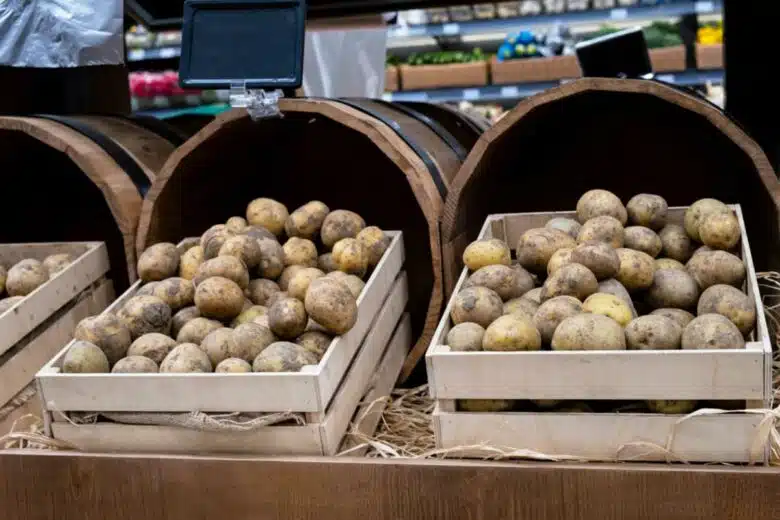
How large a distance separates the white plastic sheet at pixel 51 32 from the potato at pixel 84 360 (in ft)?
2.75

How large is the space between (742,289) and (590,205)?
0.33 m

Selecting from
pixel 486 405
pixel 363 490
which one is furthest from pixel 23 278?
pixel 486 405

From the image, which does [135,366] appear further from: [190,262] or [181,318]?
[190,262]

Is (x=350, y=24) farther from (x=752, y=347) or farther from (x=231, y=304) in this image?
(x=752, y=347)

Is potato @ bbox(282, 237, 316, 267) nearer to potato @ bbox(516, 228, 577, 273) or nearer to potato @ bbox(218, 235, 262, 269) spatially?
potato @ bbox(218, 235, 262, 269)

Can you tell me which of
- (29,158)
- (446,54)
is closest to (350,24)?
(29,158)

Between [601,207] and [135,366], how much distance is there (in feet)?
2.96

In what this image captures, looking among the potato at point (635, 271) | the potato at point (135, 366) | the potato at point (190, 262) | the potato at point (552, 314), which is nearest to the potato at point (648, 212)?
the potato at point (635, 271)

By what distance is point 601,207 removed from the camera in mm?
1707

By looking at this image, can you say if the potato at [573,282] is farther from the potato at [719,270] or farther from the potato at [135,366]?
the potato at [135,366]

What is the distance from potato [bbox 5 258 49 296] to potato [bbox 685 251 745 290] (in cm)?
127

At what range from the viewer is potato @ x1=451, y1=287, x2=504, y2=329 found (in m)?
1.42

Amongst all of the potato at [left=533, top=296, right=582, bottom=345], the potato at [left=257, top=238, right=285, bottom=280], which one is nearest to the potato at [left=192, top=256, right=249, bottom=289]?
the potato at [left=257, top=238, right=285, bottom=280]

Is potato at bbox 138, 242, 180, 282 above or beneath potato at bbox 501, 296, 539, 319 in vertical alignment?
above
